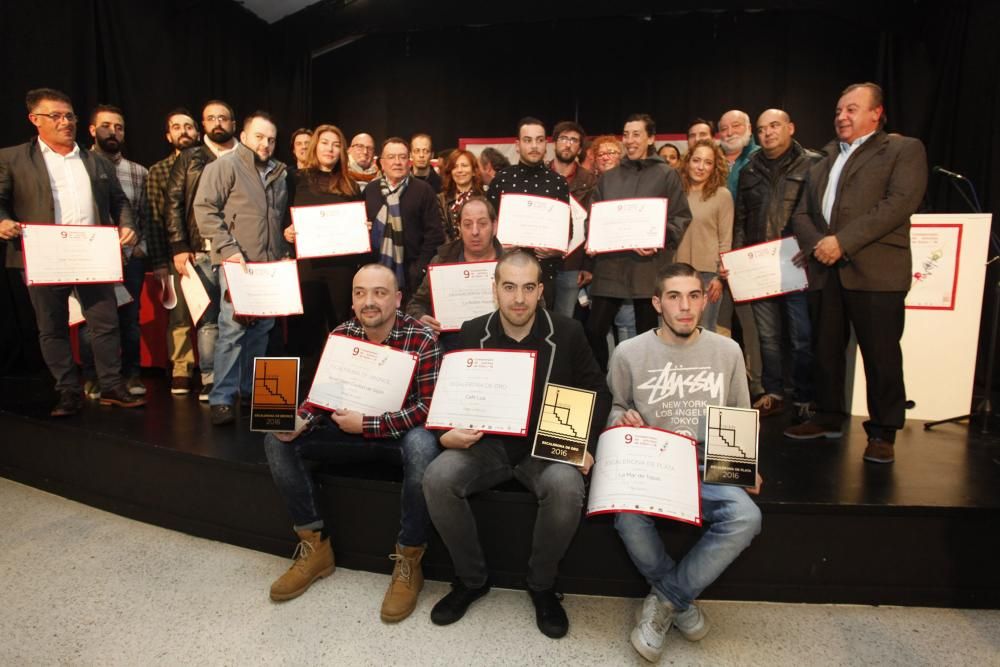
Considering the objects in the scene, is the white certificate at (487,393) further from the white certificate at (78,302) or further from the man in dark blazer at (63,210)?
the white certificate at (78,302)

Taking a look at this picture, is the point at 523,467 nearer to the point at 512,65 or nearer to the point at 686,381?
the point at 686,381

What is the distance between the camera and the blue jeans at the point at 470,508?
1832 mm

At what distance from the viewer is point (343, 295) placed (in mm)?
3352

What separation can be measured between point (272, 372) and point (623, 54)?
20.2 ft

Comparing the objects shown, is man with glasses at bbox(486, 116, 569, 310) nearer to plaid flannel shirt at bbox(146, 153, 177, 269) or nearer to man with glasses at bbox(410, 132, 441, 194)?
man with glasses at bbox(410, 132, 441, 194)

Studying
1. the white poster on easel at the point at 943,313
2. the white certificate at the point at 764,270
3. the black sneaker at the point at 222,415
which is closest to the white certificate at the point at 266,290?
the black sneaker at the point at 222,415

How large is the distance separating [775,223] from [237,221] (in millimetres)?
2818

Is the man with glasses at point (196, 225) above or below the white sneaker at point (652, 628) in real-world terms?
above

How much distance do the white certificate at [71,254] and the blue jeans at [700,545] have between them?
2.84 m

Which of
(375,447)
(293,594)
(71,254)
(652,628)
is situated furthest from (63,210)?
(652,628)

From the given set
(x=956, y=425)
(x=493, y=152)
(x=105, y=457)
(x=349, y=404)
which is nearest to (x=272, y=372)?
(x=349, y=404)

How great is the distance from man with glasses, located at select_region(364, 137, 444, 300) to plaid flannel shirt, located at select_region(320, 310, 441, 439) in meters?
1.09

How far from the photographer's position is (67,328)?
3.09 metres

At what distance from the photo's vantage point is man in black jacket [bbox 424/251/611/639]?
1.85 metres
